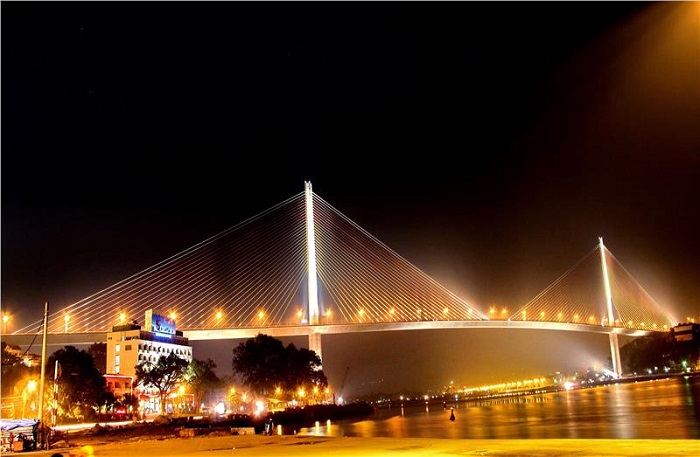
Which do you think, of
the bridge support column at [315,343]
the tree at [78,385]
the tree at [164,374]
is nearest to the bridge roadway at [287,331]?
the bridge support column at [315,343]

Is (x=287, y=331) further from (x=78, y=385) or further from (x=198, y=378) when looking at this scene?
(x=78, y=385)

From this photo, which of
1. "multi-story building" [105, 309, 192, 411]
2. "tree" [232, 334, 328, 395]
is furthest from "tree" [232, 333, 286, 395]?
"multi-story building" [105, 309, 192, 411]

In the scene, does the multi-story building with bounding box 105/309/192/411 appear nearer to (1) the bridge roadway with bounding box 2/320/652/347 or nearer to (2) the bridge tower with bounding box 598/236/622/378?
(1) the bridge roadway with bounding box 2/320/652/347

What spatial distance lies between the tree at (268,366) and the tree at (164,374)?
5.83m

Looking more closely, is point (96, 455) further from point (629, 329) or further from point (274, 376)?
point (629, 329)

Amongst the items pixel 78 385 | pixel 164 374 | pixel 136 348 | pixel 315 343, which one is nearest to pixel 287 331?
pixel 315 343

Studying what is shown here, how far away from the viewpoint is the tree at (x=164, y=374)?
192 feet

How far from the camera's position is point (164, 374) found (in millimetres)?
59281

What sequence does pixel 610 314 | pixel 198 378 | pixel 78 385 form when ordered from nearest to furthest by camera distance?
1. pixel 78 385
2. pixel 198 378
3. pixel 610 314

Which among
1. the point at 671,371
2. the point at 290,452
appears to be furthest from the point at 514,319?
the point at 290,452

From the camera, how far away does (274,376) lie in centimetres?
6166

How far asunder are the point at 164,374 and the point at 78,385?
12.3 meters

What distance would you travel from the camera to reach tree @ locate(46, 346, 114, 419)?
152 feet

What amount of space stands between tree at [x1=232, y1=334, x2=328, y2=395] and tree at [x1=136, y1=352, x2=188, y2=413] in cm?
583
